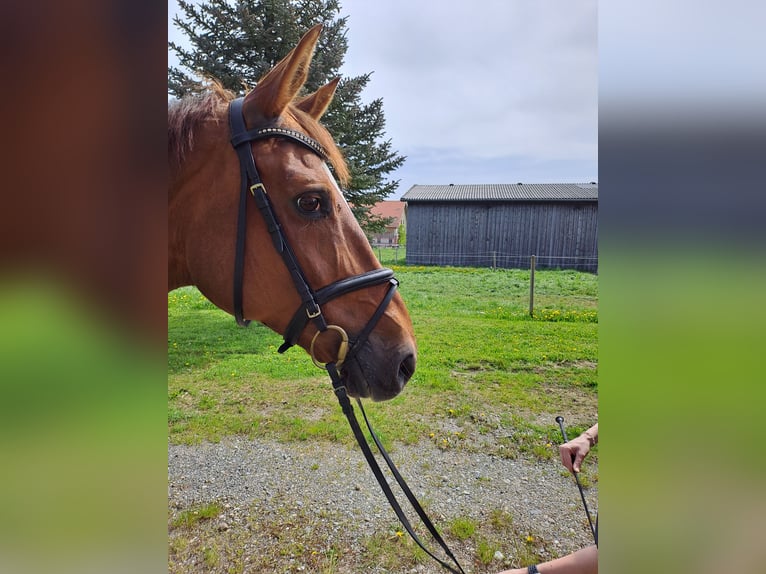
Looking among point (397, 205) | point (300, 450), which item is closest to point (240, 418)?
point (300, 450)

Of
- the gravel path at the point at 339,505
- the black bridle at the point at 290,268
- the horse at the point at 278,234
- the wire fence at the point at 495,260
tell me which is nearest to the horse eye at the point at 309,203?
the horse at the point at 278,234

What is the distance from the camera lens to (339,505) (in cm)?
271

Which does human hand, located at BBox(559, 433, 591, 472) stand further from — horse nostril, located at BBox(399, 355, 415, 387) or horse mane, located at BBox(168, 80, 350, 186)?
horse mane, located at BBox(168, 80, 350, 186)

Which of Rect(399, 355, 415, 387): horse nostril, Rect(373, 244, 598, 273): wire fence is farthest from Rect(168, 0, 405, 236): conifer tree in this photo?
Rect(373, 244, 598, 273): wire fence

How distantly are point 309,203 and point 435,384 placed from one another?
12.8 ft

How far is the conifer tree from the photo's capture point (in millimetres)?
5492

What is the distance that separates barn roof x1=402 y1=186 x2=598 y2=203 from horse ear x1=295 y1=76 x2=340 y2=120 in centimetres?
1704

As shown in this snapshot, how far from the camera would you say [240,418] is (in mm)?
3975

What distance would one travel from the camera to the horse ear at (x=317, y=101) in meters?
1.81

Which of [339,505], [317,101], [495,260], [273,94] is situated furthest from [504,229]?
[273,94]

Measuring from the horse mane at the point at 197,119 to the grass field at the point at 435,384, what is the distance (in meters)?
2.97

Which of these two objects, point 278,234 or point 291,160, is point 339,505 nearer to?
point 278,234
